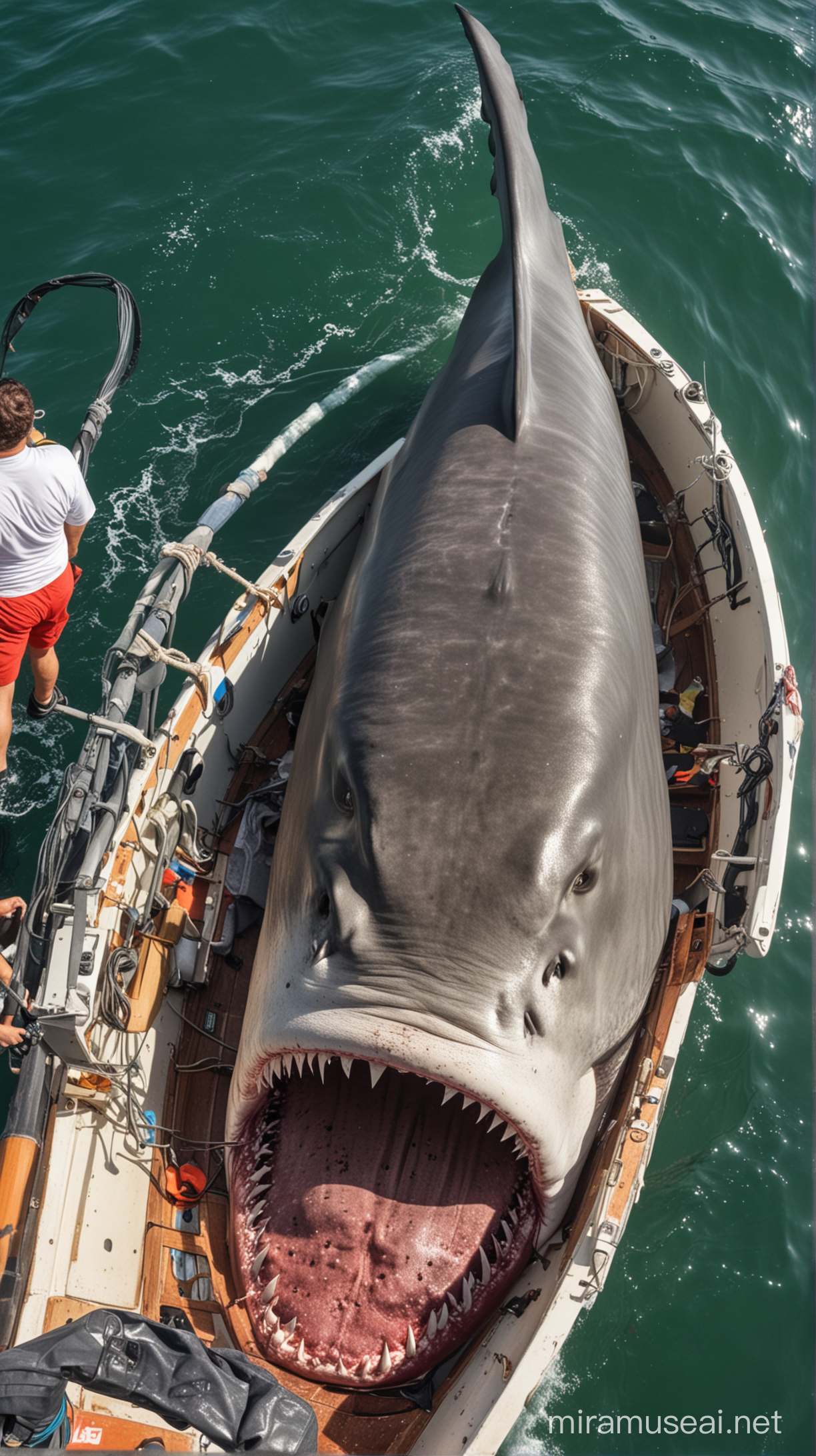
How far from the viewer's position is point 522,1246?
441 centimetres

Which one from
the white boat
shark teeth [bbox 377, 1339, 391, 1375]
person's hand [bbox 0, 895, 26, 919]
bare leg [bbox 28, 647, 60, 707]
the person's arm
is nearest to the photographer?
shark teeth [bbox 377, 1339, 391, 1375]

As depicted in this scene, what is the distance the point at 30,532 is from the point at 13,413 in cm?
68

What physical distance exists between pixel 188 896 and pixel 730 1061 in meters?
3.71

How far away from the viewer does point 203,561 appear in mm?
6082

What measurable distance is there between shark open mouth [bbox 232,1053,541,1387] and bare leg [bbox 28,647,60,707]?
3.19 meters

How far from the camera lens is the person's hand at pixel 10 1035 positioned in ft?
15.4

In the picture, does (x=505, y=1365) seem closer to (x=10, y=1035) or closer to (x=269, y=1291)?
(x=269, y=1291)

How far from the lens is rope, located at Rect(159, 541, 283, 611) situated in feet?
18.9

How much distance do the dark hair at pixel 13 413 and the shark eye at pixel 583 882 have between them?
329 cm

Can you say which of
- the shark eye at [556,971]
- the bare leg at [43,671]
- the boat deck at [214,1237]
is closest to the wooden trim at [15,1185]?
the boat deck at [214,1237]

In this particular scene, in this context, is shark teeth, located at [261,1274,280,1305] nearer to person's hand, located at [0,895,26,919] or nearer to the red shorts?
person's hand, located at [0,895,26,919]

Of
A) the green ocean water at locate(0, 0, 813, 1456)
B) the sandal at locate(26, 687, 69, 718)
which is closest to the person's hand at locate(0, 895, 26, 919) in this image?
the green ocean water at locate(0, 0, 813, 1456)

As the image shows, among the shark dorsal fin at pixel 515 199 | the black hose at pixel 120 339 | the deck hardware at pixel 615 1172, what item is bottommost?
the deck hardware at pixel 615 1172

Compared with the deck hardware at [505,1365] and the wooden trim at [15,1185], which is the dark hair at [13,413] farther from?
the deck hardware at [505,1365]
